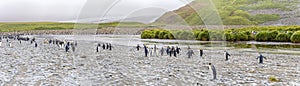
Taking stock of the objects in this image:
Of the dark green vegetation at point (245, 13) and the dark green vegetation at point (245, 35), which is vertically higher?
the dark green vegetation at point (245, 13)

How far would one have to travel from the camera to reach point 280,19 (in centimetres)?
14162

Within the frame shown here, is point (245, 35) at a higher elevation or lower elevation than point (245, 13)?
lower

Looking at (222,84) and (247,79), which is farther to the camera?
(247,79)

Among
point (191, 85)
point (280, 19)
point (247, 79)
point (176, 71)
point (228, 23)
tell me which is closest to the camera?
point (191, 85)

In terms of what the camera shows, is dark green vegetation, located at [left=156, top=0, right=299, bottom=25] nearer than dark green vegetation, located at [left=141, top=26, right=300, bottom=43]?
No

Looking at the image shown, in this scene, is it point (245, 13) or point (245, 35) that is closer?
point (245, 35)

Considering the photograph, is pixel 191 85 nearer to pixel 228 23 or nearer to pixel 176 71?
pixel 176 71

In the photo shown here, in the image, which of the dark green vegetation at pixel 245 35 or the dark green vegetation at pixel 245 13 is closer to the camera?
the dark green vegetation at pixel 245 35

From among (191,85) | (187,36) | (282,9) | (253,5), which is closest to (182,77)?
(191,85)

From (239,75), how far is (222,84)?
3.46 metres

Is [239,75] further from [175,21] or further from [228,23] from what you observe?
[175,21]

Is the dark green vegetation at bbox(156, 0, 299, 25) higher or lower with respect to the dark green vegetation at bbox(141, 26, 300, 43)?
higher

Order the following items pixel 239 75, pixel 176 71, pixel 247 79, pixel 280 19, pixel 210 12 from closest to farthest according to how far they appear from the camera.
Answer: pixel 247 79, pixel 239 75, pixel 176 71, pixel 280 19, pixel 210 12

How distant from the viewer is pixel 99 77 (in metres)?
17.9
